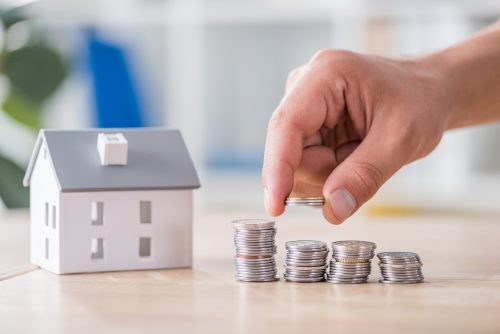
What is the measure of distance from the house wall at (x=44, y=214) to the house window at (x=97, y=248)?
Answer: 8 centimetres

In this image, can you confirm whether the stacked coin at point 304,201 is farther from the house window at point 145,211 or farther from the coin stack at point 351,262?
the house window at point 145,211

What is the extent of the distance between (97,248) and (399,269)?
600mm

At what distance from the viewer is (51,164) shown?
1.58 m

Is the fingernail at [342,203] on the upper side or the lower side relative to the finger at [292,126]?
lower

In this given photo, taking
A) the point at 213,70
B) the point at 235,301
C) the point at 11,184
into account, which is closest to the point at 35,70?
the point at 11,184

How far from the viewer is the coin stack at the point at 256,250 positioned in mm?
1445

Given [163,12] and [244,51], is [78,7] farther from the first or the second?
[244,51]

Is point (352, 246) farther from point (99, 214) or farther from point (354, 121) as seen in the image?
point (99, 214)

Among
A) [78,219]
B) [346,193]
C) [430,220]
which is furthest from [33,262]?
[430,220]

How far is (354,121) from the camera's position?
5.74ft

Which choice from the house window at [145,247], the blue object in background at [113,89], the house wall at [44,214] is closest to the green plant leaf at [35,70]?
the blue object in background at [113,89]

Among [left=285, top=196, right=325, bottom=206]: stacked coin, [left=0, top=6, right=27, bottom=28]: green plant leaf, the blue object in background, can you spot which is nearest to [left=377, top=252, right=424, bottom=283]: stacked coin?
[left=285, top=196, right=325, bottom=206]: stacked coin

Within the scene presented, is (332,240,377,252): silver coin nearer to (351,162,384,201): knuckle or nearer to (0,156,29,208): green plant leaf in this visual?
(351,162,384,201): knuckle

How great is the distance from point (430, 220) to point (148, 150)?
122cm
